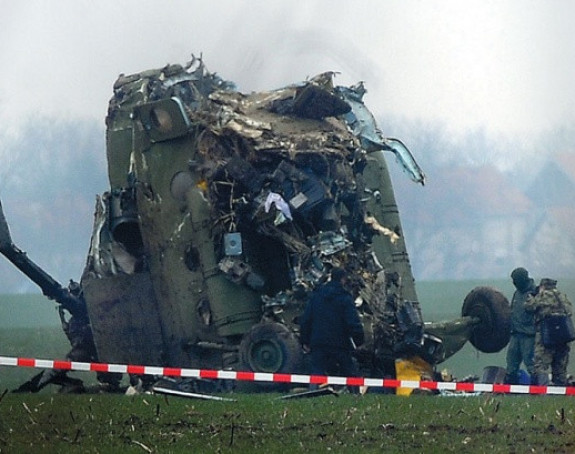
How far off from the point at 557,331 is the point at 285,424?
8.22 ft

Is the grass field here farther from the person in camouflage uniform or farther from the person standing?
the person standing

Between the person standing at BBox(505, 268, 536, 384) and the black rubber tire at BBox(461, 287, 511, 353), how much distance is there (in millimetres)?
99

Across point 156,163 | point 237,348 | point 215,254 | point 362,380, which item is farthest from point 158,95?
point 362,380

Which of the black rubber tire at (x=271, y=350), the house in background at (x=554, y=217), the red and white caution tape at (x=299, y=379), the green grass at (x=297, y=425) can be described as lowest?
the green grass at (x=297, y=425)

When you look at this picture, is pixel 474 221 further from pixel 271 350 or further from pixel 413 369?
pixel 271 350

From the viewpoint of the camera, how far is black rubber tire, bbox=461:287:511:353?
12016mm

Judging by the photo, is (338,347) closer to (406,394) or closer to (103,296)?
(406,394)

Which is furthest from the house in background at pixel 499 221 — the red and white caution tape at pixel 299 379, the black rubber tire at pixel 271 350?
the black rubber tire at pixel 271 350

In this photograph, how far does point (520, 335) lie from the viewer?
1199 centimetres

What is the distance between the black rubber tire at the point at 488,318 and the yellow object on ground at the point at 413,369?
65 centimetres

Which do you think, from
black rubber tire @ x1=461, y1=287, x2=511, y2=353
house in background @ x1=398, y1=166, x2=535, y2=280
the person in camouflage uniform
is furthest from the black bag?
house in background @ x1=398, y1=166, x2=535, y2=280

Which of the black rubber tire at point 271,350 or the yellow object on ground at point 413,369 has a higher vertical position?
the black rubber tire at point 271,350

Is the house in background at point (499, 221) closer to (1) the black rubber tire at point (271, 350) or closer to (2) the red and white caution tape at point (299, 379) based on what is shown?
(2) the red and white caution tape at point (299, 379)

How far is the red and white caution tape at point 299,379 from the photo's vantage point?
11.1 meters
